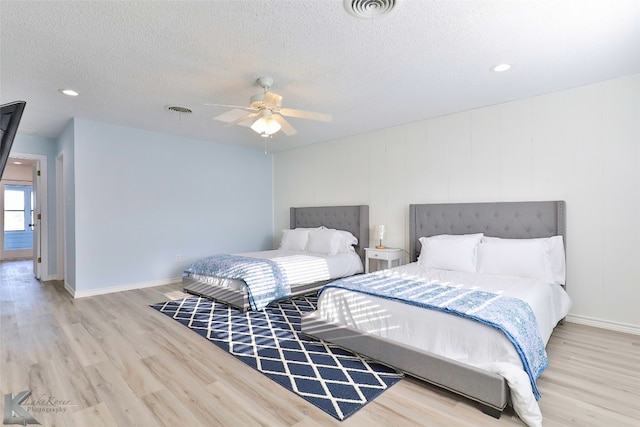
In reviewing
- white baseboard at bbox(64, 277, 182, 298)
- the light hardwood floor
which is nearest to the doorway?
white baseboard at bbox(64, 277, 182, 298)

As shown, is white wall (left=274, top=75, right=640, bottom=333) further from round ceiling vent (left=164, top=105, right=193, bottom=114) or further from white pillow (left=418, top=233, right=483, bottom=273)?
round ceiling vent (left=164, top=105, right=193, bottom=114)

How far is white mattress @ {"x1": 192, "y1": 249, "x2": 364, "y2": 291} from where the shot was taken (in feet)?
13.1

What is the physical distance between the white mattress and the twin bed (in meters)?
0.05

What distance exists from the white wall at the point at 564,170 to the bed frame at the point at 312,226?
1.40 feet

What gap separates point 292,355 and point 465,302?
4.58 ft

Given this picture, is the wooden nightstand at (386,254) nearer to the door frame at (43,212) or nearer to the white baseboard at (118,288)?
the white baseboard at (118,288)

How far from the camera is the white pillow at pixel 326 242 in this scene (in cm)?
482

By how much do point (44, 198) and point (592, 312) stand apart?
7.99 metres

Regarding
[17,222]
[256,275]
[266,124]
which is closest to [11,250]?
[17,222]

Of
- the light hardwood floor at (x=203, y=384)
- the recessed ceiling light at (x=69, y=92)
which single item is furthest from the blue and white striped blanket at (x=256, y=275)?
the recessed ceiling light at (x=69, y=92)

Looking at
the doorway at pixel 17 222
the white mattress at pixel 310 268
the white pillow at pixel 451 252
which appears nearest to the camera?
the white pillow at pixel 451 252

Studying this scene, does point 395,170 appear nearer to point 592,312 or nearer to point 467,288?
point 467,288

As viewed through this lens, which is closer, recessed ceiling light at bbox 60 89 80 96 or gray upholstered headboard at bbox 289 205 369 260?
recessed ceiling light at bbox 60 89 80 96

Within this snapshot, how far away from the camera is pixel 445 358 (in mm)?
2010
